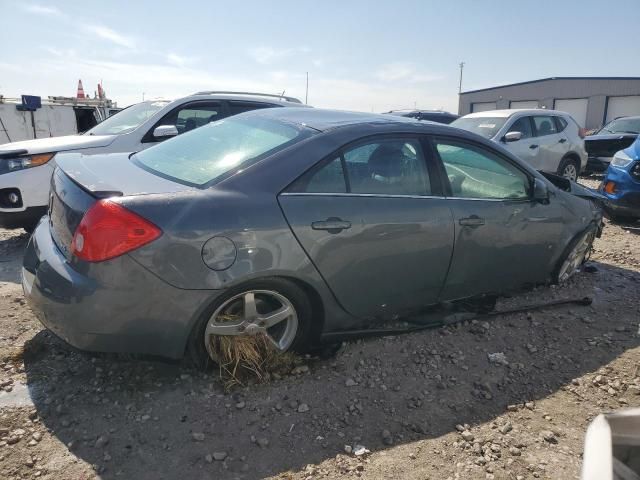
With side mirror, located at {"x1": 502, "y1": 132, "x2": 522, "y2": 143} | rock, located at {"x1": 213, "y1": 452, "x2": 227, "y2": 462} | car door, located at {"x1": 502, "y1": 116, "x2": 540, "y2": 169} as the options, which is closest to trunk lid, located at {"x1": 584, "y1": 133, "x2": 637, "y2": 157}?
car door, located at {"x1": 502, "y1": 116, "x2": 540, "y2": 169}

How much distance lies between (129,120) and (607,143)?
1057 cm

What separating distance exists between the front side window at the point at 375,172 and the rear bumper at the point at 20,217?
11.2ft

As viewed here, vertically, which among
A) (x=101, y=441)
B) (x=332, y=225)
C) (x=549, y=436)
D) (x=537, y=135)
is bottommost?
(x=549, y=436)

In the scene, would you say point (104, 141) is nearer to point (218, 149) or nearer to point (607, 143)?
point (218, 149)

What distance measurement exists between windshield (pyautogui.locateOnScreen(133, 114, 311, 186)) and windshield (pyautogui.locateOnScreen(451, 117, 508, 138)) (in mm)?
5858

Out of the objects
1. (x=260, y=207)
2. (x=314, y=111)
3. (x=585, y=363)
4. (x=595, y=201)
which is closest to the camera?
(x=260, y=207)

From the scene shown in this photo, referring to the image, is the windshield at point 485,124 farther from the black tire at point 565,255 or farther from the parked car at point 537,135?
the black tire at point 565,255

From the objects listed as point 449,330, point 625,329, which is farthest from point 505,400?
point 625,329

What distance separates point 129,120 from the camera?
6.04 metres

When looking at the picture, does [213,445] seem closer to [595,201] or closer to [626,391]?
[626,391]

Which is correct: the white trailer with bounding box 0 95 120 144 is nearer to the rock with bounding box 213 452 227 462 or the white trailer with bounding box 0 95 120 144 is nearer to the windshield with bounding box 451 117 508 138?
the windshield with bounding box 451 117 508 138

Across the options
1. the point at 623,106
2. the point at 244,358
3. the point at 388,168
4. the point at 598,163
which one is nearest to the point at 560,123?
the point at 598,163

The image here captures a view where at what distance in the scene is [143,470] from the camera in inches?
83.0

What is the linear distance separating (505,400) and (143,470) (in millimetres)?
1947
